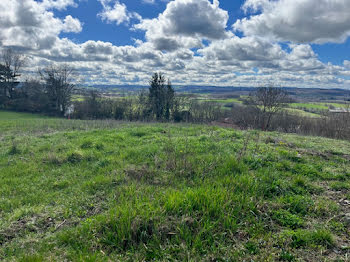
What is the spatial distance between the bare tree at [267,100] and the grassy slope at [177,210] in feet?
86.7

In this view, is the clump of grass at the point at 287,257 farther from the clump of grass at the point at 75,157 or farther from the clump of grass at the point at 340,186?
the clump of grass at the point at 75,157

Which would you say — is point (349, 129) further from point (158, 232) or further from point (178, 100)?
point (178, 100)

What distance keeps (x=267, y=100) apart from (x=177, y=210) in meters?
31.3

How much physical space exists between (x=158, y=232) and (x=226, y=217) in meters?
1.22

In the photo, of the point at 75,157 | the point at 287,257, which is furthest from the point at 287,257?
the point at 75,157

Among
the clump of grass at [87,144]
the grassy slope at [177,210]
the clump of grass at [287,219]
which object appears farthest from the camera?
the clump of grass at [87,144]

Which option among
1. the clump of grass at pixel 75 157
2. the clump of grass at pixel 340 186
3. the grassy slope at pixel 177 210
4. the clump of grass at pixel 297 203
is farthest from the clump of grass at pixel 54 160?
the clump of grass at pixel 340 186

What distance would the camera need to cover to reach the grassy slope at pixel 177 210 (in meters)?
3.05

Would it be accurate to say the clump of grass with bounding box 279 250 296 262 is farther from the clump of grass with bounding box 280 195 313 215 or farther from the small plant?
the clump of grass with bounding box 280 195 313 215

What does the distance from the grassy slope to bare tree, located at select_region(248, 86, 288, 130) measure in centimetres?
2641

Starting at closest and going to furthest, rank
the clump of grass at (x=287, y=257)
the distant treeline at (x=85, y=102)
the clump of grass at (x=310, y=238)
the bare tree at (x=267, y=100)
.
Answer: the clump of grass at (x=287, y=257)
the clump of grass at (x=310, y=238)
the bare tree at (x=267, y=100)
the distant treeline at (x=85, y=102)

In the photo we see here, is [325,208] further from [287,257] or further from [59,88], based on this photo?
[59,88]

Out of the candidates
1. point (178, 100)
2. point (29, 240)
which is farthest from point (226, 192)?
point (178, 100)

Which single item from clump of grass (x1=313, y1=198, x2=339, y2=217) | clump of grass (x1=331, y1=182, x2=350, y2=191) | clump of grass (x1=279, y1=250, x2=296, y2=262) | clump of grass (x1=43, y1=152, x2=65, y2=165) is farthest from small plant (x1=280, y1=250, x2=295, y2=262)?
clump of grass (x1=43, y1=152, x2=65, y2=165)
